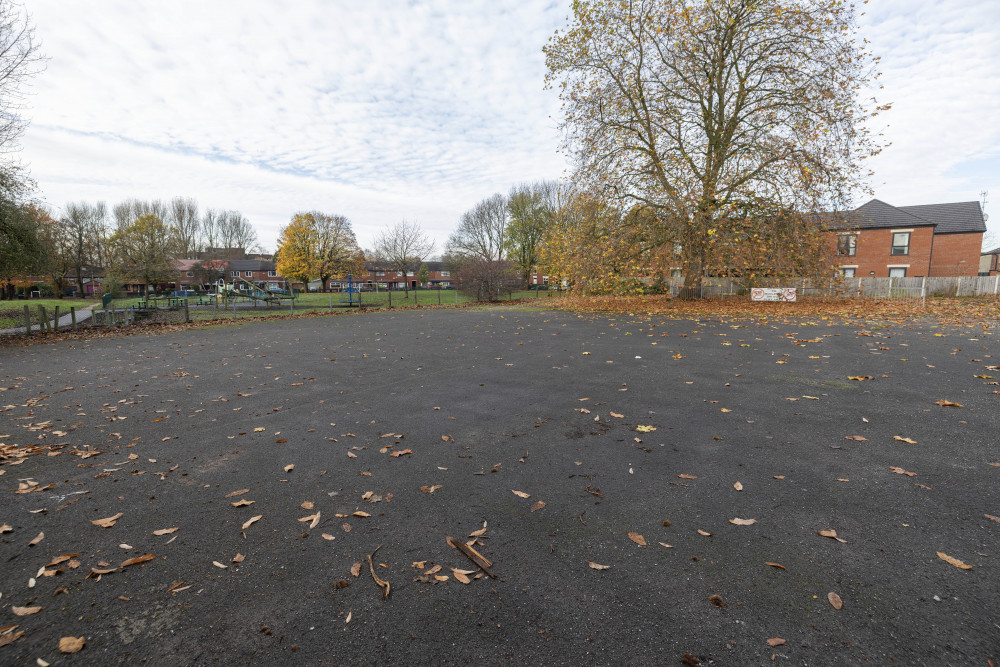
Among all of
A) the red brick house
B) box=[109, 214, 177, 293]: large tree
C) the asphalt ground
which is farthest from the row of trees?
the red brick house

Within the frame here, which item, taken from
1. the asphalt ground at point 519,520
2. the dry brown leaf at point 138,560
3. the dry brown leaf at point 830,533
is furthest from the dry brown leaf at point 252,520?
the dry brown leaf at point 830,533

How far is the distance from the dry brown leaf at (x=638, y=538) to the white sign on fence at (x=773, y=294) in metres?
21.7

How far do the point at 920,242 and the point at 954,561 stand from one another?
4510 centimetres

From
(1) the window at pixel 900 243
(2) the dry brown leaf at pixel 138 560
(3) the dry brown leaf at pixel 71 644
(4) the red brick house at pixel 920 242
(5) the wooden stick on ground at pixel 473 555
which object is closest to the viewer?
(3) the dry brown leaf at pixel 71 644

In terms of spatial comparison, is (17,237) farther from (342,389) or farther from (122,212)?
(122,212)

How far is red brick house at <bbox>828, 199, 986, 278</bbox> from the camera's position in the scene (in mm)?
34312

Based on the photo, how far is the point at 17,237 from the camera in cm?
1527

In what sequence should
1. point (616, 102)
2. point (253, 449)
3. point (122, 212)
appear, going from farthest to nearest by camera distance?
point (122, 212), point (616, 102), point (253, 449)

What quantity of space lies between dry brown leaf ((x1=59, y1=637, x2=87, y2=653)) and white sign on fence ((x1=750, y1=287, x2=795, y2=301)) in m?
24.0

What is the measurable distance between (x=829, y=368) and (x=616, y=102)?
54.4ft

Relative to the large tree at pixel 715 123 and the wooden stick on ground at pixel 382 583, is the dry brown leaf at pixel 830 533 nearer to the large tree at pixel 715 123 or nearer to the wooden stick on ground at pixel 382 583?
the wooden stick on ground at pixel 382 583

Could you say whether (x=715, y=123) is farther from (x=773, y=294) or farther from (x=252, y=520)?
(x=252, y=520)

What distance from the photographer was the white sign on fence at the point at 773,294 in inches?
805

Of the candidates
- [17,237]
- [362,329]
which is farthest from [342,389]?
[17,237]
